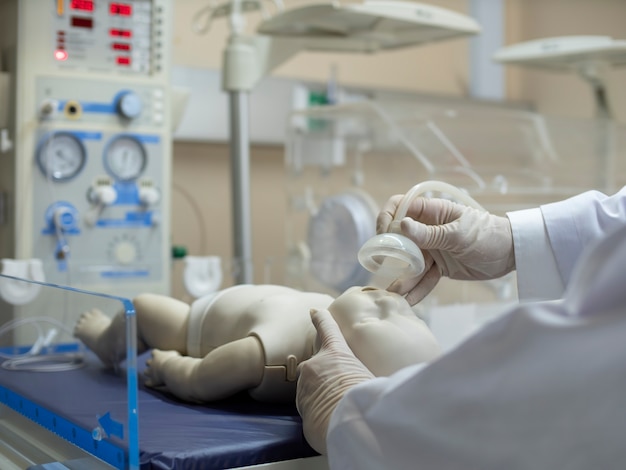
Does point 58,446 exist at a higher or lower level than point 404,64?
lower

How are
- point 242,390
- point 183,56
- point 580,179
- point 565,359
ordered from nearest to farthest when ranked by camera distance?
point 565,359 < point 242,390 < point 580,179 < point 183,56

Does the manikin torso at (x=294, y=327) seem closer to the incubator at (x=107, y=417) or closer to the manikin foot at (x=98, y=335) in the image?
the incubator at (x=107, y=417)

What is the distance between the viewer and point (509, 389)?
2.57ft

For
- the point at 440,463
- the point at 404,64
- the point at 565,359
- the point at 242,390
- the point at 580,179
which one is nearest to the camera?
the point at 565,359

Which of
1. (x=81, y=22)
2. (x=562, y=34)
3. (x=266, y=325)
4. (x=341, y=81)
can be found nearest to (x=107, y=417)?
(x=266, y=325)

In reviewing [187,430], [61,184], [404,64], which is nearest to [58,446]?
[187,430]

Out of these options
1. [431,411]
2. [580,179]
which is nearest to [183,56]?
[580,179]

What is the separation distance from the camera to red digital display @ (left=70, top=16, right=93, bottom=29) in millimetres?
2303

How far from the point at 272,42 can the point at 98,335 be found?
1.70m

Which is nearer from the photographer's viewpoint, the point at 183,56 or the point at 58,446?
the point at 58,446

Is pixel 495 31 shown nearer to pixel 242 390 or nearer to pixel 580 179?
pixel 580 179

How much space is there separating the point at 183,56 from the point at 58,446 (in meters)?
2.62

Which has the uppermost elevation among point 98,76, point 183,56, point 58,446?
point 183,56

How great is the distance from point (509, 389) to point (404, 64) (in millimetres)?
3667
